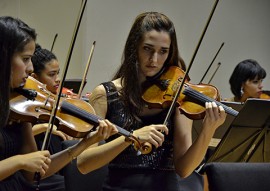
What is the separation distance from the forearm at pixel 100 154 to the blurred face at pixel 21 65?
0.32 metres

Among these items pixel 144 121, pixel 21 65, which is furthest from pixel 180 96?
pixel 21 65

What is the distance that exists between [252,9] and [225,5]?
30cm

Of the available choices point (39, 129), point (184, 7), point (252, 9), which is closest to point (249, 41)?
point (252, 9)

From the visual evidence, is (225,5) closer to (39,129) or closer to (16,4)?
(16,4)

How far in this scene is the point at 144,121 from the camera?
1.59 meters

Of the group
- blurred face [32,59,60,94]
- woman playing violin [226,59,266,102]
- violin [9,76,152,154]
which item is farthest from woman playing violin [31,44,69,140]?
woman playing violin [226,59,266,102]

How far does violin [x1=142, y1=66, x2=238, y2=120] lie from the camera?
1.61 metres

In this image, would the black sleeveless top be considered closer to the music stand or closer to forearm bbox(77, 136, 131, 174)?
forearm bbox(77, 136, 131, 174)

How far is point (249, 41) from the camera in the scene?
4672 millimetres

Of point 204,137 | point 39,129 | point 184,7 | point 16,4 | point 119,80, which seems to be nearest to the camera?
point 204,137

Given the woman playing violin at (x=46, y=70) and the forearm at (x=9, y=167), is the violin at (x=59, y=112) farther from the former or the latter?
the woman playing violin at (x=46, y=70)

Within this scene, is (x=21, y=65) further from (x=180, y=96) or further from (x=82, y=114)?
(x=180, y=96)

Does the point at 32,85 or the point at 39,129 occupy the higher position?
the point at 32,85

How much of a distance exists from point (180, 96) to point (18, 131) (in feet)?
1.88
